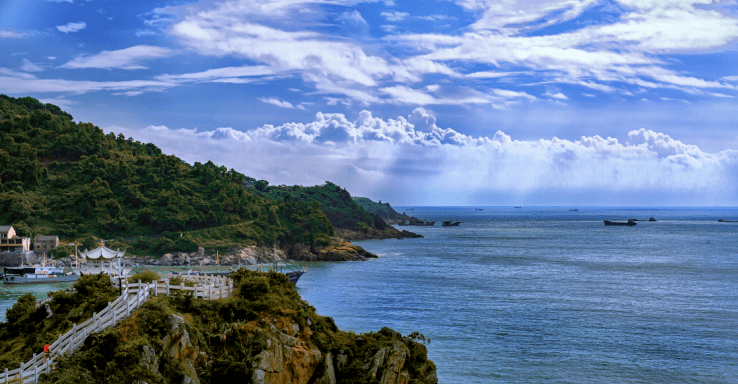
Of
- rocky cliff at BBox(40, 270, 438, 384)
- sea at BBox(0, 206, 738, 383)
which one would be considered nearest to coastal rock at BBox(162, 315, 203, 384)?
rocky cliff at BBox(40, 270, 438, 384)

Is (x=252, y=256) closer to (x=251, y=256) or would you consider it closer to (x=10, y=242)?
(x=251, y=256)

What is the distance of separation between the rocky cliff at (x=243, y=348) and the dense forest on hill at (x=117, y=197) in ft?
343

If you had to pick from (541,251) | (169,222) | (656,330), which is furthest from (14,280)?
(541,251)

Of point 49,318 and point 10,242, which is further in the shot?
point 10,242

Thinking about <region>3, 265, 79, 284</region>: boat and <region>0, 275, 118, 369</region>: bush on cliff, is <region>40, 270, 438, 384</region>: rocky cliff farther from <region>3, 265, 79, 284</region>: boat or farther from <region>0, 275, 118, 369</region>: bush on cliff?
<region>3, 265, 79, 284</region>: boat

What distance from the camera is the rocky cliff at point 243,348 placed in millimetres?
19656

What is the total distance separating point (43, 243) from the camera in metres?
117

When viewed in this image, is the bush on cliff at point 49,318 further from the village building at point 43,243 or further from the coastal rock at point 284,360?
the village building at point 43,243

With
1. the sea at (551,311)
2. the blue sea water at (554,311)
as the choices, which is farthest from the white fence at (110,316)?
the sea at (551,311)

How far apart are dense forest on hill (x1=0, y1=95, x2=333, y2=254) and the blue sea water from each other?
1293 inches

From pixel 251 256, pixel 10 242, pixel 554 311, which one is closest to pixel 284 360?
pixel 554 311

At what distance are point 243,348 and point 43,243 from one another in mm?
112607

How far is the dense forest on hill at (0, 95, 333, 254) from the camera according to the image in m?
126

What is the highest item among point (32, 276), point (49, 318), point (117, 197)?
point (117, 197)
